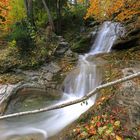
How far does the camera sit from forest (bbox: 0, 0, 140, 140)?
22.6ft

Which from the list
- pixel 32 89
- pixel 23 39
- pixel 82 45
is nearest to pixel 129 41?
pixel 82 45

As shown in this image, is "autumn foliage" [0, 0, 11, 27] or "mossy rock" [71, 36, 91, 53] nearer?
"autumn foliage" [0, 0, 11, 27]

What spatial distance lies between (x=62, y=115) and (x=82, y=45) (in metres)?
7.30

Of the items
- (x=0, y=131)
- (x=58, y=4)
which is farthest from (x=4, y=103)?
(x=58, y=4)

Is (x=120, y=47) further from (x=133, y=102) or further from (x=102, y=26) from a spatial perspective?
(x=133, y=102)

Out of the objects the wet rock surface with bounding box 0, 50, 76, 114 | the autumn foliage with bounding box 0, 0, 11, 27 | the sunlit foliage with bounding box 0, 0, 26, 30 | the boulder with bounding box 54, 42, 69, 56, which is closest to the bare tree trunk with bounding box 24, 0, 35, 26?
the sunlit foliage with bounding box 0, 0, 26, 30

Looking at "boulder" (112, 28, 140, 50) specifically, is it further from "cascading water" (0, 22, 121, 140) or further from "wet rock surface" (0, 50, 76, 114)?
"wet rock surface" (0, 50, 76, 114)

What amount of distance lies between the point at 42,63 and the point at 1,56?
1.78 metres

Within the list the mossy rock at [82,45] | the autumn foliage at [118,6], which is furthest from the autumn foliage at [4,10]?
the autumn foliage at [118,6]

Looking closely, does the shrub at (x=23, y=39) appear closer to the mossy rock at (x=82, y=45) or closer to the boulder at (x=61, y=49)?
the boulder at (x=61, y=49)

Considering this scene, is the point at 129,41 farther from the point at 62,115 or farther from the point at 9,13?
the point at 62,115

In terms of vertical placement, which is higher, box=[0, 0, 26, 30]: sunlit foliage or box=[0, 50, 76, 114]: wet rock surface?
box=[0, 0, 26, 30]: sunlit foliage

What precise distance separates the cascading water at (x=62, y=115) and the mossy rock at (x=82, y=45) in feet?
8.45

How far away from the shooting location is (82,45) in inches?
606
